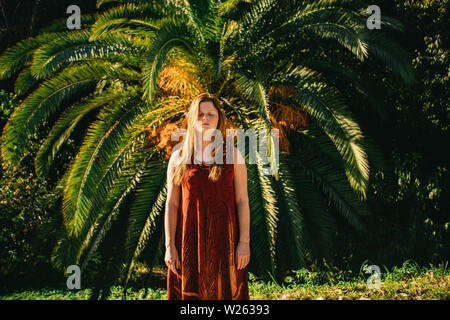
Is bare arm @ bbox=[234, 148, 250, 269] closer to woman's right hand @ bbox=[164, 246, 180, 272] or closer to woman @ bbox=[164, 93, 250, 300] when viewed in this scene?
woman @ bbox=[164, 93, 250, 300]

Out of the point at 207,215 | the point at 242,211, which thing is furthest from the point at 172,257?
the point at 242,211

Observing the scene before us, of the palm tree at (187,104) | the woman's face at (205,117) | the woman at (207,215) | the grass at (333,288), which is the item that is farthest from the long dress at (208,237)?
the grass at (333,288)

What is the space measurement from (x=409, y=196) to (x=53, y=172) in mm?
5850

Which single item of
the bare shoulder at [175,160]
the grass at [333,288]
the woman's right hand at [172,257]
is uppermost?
the bare shoulder at [175,160]

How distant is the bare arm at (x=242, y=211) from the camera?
2561mm

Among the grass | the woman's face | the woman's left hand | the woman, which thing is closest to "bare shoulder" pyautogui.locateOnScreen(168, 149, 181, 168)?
the woman

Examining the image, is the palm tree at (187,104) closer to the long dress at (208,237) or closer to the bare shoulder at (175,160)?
the bare shoulder at (175,160)

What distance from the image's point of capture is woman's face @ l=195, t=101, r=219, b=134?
8.45ft

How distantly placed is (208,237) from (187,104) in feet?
7.63

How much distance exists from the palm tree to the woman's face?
1.36 meters

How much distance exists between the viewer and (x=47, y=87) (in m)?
4.42

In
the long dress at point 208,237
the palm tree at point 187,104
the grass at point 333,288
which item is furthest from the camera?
the grass at point 333,288

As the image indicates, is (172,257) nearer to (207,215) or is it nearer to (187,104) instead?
(207,215)

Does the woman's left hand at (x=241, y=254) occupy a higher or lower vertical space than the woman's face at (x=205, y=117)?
lower
